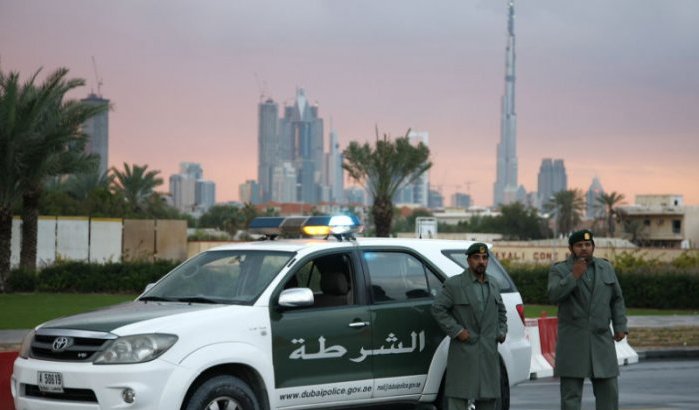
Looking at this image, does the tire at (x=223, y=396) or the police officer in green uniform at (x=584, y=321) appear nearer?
the tire at (x=223, y=396)

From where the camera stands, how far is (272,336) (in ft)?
31.7

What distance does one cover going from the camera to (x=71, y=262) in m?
39.8

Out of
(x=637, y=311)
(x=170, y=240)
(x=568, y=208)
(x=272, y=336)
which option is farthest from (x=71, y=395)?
(x=568, y=208)

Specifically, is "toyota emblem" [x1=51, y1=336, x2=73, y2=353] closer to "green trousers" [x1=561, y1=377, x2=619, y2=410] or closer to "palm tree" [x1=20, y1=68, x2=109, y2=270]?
Result: "green trousers" [x1=561, y1=377, x2=619, y2=410]

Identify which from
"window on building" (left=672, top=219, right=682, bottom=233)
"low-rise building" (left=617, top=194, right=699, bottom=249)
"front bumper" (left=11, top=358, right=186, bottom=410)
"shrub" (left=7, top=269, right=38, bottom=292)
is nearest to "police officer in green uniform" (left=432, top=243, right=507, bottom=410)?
"front bumper" (left=11, top=358, right=186, bottom=410)

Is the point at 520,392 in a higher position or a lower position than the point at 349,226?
lower

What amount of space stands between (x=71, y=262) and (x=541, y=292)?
50.1 ft

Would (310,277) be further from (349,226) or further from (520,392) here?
(520,392)

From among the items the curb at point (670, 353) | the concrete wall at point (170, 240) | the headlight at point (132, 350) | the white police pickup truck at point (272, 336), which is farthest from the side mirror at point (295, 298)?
the concrete wall at point (170, 240)

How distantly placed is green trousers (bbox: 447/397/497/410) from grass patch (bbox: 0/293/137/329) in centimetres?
1667

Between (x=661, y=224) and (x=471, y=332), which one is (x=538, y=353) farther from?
(x=661, y=224)

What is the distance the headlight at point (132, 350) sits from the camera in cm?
885

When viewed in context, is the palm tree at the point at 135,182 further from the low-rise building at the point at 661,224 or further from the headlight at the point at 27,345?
the headlight at the point at 27,345

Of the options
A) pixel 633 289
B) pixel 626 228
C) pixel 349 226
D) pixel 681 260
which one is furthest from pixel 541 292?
pixel 626 228
